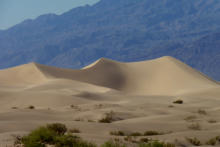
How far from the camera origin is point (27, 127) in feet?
47.2

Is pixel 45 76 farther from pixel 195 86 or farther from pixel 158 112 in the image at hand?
pixel 158 112

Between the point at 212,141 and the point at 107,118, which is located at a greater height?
the point at 107,118

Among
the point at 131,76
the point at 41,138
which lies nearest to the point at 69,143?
the point at 41,138

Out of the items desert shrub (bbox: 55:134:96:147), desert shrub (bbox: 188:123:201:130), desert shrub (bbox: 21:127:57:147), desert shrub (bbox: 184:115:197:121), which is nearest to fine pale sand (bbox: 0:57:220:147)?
desert shrub (bbox: 184:115:197:121)

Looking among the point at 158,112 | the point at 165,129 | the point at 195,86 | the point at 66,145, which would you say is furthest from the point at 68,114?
the point at 195,86

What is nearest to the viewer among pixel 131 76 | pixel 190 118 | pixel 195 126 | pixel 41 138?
pixel 41 138

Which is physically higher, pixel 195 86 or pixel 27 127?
pixel 195 86

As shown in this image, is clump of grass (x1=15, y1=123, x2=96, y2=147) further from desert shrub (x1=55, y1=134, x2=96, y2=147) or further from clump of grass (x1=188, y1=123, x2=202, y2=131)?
clump of grass (x1=188, y1=123, x2=202, y2=131)

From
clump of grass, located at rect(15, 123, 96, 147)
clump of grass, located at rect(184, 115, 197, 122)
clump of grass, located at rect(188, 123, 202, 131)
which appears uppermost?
clump of grass, located at rect(184, 115, 197, 122)

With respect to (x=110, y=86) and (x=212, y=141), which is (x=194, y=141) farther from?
(x=110, y=86)

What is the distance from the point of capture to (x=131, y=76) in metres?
73.2

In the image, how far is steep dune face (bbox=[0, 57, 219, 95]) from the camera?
6719 centimetres

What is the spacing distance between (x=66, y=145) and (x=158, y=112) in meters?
16.1

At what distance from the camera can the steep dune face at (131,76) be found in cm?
6719
